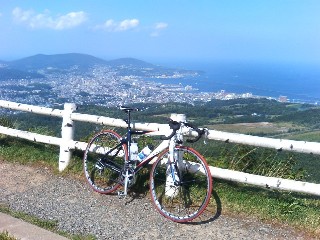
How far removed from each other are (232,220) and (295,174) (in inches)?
70.9

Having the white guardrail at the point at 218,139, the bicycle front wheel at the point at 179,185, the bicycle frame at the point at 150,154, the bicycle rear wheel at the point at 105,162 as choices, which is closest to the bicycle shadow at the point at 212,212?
the bicycle front wheel at the point at 179,185

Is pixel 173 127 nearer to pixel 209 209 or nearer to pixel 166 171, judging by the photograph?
pixel 166 171

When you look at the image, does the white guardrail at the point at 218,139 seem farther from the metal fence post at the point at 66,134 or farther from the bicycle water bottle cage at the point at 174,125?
the bicycle water bottle cage at the point at 174,125

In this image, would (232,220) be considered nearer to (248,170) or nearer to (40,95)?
(248,170)

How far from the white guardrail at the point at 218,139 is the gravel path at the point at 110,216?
0.50m

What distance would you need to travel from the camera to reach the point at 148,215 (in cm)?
577

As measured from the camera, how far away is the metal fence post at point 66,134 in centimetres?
736

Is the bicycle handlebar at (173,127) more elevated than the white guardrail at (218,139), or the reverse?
the bicycle handlebar at (173,127)

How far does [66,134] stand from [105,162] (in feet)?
4.05

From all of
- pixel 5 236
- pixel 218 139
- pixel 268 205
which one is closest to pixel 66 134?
pixel 218 139

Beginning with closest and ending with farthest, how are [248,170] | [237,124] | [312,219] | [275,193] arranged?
[312,219] → [275,193] → [248,170] → [237,124]

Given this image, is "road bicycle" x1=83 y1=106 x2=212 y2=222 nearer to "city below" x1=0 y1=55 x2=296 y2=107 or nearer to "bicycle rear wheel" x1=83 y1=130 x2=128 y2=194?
"bicycle rear wheel" x1=83 y1=130 x2=128 y2=194

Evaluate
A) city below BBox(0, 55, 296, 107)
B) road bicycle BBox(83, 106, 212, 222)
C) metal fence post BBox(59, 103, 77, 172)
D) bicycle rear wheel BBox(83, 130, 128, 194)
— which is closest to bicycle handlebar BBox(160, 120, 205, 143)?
road bicycle BBox(83, 106, 212, 222)

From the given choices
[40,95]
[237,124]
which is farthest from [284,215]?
[40,95]
